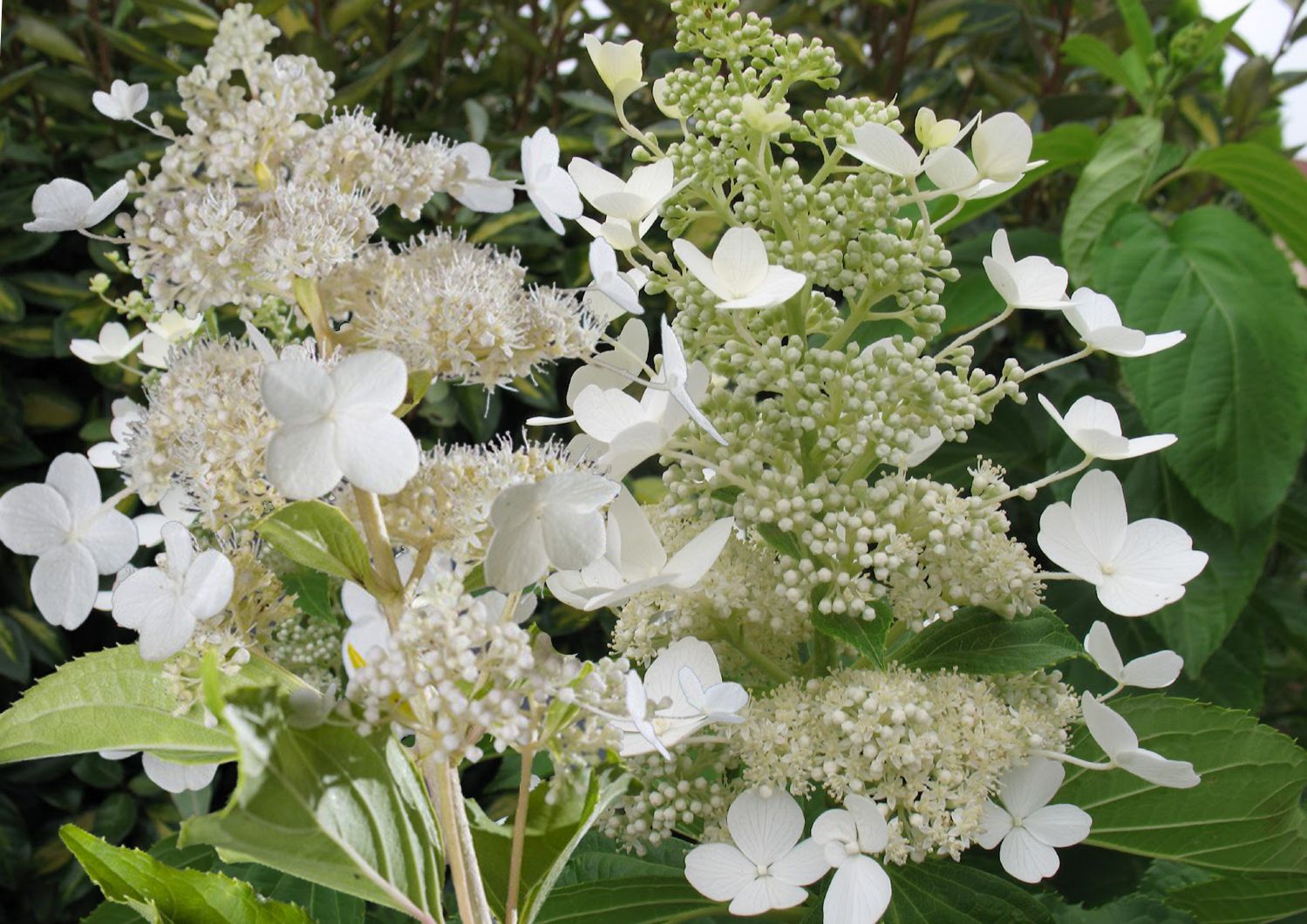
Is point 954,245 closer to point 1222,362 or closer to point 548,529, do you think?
point 1222,362

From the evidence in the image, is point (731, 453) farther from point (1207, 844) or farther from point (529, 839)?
point (1207, 844)

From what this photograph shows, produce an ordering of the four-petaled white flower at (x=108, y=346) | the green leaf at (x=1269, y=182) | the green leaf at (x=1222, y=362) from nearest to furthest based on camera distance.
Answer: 1. the four-petaled white flower at (x=108, y=346)
2. the green leaf at (x=1222, y=362)
3. the green leaf at (x=1269, y=182)

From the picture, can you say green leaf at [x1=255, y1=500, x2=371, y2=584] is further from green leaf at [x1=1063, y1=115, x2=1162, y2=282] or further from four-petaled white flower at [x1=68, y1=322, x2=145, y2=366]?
green leaf at [x1=1063, y1=115, x2=1162, y2=282]

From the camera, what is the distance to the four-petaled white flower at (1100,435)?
1.62 ft

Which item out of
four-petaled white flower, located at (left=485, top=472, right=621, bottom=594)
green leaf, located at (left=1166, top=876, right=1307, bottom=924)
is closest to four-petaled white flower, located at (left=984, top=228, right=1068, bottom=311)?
four-petaled white flower, located at (left=485, top=472, right=621, bottom=594)

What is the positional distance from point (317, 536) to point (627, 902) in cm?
25

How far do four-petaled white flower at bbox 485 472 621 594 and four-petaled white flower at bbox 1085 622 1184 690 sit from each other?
230mm

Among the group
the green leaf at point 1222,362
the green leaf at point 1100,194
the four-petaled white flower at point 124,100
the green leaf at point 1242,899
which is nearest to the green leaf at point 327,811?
the four-petaled white flower at point 124,100

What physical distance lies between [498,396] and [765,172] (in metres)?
0.63

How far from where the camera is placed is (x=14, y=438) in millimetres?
1087

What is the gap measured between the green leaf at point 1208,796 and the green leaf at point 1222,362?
1.08 feet

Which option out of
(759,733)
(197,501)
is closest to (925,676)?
(759,733)

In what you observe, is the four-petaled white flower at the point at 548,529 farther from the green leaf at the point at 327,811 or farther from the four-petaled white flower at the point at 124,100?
the four-petaled white flower at the point at 124,100

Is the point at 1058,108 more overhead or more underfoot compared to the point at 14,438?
more overhead
